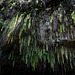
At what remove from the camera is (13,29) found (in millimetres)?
3713

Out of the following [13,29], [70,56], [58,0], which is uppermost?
[58,0]

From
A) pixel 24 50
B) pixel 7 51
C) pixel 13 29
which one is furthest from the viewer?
pixel 7 51

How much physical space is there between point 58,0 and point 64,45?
1971 millimetres

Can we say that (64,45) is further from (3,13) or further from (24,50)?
(3,13)

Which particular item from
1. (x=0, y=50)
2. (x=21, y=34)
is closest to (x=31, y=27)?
(x=21, y=34)

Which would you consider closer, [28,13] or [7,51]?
[28,13]

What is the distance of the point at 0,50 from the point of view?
424cm

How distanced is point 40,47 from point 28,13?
162 centimetres

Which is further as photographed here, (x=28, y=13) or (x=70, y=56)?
(x=28, y=13)

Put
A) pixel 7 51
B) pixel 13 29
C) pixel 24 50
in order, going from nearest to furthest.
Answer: pixel 13 29
pixel 24 50
pixel 7 51

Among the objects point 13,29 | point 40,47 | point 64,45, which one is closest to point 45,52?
point 40,47

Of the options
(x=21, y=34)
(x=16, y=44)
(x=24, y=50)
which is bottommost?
(x=24, y=50)

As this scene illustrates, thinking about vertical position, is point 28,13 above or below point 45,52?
above

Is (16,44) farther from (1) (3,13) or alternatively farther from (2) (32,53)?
(1) (3,13)
